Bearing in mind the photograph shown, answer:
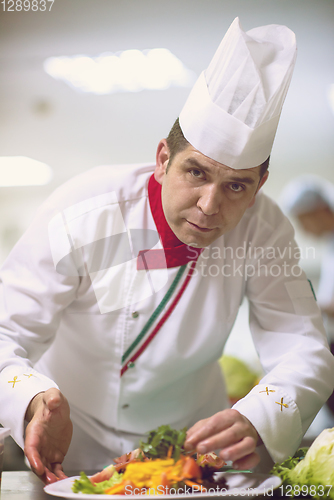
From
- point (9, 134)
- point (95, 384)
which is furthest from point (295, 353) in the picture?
point (9, 134)

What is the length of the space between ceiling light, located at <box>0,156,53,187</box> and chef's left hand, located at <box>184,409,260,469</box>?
2.54 feet

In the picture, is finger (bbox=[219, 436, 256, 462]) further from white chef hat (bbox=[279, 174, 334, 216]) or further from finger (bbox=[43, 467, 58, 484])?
white chef hat (bbox=[279, 174, 334, 216])

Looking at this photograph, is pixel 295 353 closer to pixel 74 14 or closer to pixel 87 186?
pixel 87 186

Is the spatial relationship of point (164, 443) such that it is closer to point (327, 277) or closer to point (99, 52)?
point (99, 52)

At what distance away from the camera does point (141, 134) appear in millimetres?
1202

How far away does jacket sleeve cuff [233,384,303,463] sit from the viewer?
0.73m

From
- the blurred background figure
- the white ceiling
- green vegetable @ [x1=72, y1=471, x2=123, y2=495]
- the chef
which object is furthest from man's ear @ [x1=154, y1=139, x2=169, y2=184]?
the blurred background figure

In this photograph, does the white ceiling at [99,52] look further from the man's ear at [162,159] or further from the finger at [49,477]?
the finger at [49,477]

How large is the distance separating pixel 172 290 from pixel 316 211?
1016 mm

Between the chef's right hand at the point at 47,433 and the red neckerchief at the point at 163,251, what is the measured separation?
34 centimetres

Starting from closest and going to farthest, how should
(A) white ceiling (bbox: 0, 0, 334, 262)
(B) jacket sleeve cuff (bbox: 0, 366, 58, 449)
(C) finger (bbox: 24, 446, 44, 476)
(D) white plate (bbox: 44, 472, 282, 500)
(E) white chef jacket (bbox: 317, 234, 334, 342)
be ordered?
(D) white plate (bbox: 44, 472, 282, 500) → (C) finger (bbox: 24, 446, 44, 476) → (B) jacket sleeve cuff (bbox: 0, 366, 58, 449) → (A) white ceiling (bbox: 0, 0, 334, 262) → (E) white chef jacket (bbox: 317, 234, 334, 342)

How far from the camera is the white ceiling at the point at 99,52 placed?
1.05 m

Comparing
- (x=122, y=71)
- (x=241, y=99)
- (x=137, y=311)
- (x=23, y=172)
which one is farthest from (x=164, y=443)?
(x=122, y=71)

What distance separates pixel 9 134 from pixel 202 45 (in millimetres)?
560
